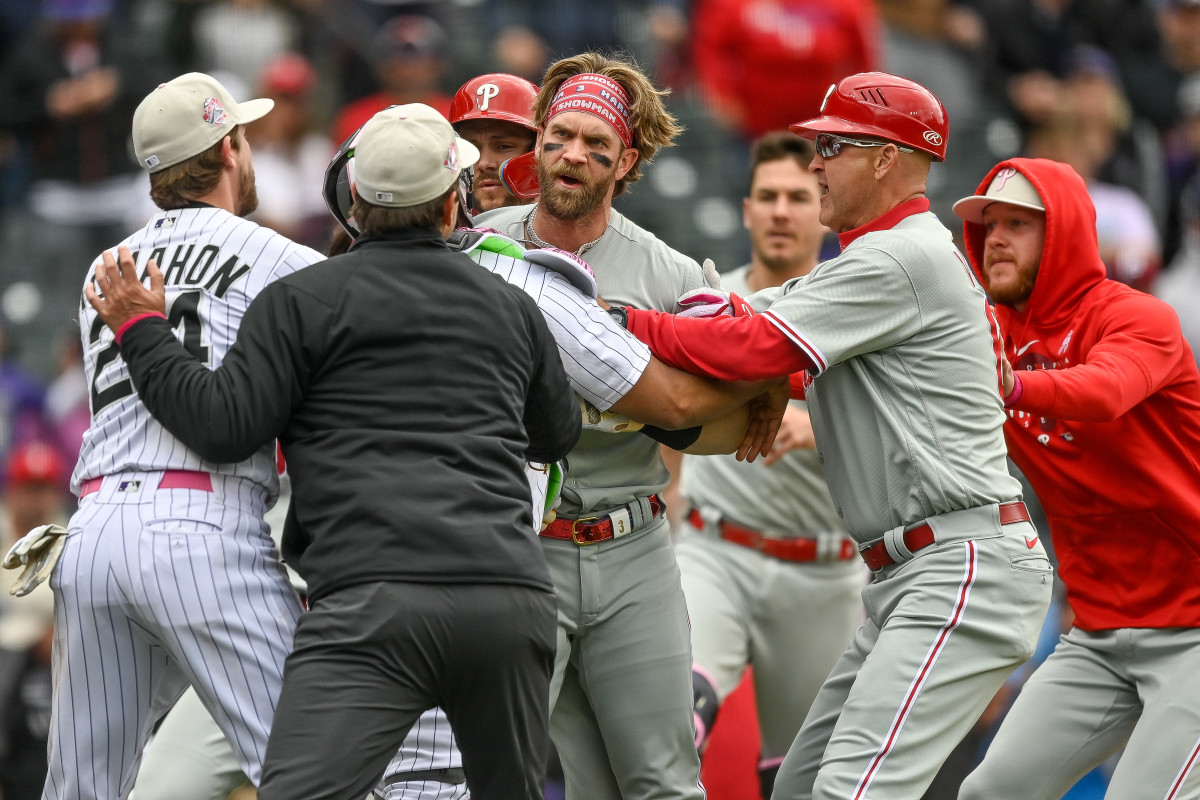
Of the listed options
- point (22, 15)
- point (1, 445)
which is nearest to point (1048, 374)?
point (1, 445)

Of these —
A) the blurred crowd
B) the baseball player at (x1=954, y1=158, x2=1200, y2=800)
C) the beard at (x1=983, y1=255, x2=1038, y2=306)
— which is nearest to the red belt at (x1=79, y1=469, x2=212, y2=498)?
the baseball player at (x1=954, y1=158, x2=1200, y2=800)

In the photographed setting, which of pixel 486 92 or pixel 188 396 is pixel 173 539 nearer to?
pixel 188 396

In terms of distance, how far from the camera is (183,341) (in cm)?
420

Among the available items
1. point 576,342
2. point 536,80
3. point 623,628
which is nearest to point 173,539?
point 576,342

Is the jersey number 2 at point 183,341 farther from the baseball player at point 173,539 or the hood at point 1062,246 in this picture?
the hood at point 1062,246

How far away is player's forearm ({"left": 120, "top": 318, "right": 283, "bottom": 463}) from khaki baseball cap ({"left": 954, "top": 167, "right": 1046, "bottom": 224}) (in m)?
2.57

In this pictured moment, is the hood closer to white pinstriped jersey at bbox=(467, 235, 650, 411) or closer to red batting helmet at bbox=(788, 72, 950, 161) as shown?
red batting helmet at bbox=(788, 72, 950, 161)

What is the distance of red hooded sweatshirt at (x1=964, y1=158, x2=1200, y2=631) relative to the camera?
16.6 feet

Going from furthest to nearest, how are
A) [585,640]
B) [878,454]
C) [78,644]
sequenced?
[585,640] → [878,454] → [78,644]

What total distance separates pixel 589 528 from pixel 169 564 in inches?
57.1

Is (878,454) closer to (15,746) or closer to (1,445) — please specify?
(15,746)

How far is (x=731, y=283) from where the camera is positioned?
7109 millimetres

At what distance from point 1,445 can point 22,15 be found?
4.01 m

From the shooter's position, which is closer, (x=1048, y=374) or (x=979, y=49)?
(x=1048, y=374)
